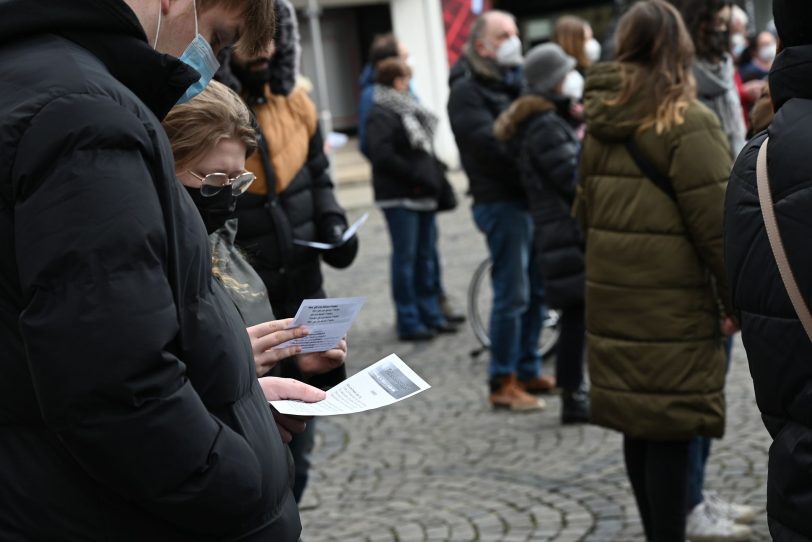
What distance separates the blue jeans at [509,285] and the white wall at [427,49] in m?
16.7

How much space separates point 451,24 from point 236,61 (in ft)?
67.7

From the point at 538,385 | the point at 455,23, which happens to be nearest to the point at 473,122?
the point at 538,385

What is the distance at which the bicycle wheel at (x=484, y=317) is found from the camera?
28.6 ft

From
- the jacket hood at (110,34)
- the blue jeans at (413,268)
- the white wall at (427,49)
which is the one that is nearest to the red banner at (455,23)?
the white wall at (427,49)

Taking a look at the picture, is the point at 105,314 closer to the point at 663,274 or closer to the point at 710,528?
the point at 663,274

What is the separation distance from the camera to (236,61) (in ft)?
15.5

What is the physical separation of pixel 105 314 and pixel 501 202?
5.79m

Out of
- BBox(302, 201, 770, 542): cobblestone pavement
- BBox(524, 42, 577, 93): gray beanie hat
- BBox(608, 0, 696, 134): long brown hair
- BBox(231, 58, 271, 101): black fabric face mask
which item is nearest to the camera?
BBox(608, 0, 696, 134): long brown hair

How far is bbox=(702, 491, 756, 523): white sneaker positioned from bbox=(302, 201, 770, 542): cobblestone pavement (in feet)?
0.18

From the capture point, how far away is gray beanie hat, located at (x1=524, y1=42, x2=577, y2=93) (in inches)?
268

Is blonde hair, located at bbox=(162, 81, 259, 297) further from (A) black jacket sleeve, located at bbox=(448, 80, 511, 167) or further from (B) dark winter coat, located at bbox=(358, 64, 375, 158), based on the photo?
(B) dark winter coat, located at bbox=(358, 64, 375, 158)

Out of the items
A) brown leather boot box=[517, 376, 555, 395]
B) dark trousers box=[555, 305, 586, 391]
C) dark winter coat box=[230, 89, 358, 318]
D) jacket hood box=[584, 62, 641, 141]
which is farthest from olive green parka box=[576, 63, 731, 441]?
brown leather boot box=[517, 376, 555, 395]

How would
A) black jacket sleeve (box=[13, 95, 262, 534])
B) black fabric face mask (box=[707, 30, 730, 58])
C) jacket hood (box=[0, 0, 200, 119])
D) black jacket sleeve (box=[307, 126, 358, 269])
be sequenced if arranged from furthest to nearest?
1. black fabric face mask (box=[707, 30, 730, 58])
2. black jacket sleeve (box=[307, 126, 358, 269])
3. jacket hood (box=[0, 0, 200, 119])
4. black jacket sleeve (box=[13, 95, 262, 534])

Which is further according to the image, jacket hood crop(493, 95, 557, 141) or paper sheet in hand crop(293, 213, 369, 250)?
jacket hood crop(493, 95, 557, 141)
